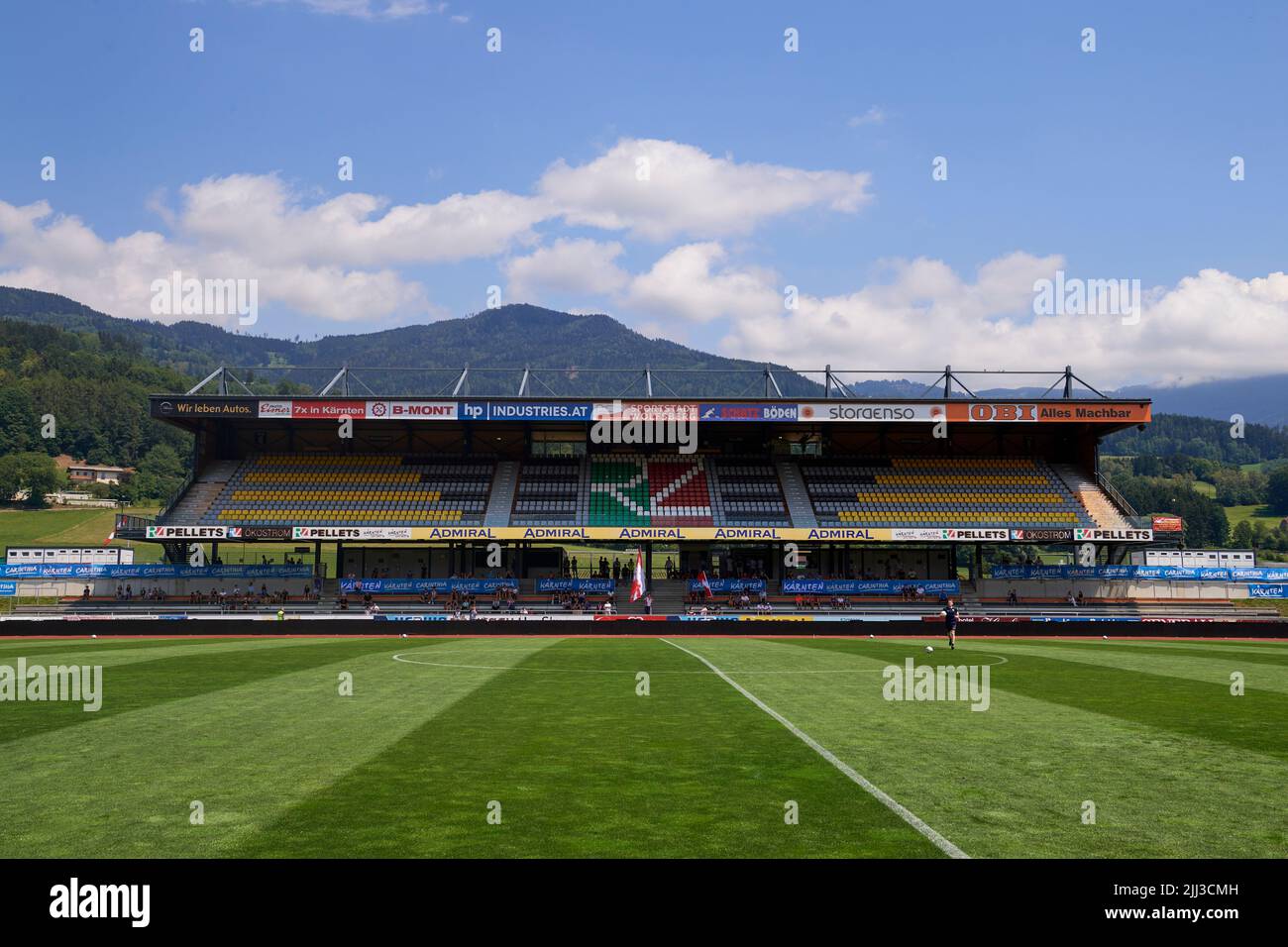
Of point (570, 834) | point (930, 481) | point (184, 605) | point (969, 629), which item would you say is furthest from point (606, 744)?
point (930, 481)

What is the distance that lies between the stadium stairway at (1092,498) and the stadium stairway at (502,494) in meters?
38.8

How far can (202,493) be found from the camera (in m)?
60.1

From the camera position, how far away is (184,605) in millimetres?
53938

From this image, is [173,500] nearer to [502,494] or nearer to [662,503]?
[502,494]

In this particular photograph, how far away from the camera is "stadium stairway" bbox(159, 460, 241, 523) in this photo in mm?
57834

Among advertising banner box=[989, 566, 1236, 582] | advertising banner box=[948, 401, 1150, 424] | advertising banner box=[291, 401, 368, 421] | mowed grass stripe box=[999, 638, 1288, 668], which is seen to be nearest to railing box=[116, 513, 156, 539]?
advertising banner box=[291, 401, 368, 421]

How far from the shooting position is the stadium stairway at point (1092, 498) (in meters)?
58.9

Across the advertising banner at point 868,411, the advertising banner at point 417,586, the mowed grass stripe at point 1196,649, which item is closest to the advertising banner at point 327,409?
the advertising banner at point 417,586

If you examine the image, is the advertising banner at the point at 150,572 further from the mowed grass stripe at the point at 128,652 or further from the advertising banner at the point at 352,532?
the mowed grass stripe at the point at 128,652
